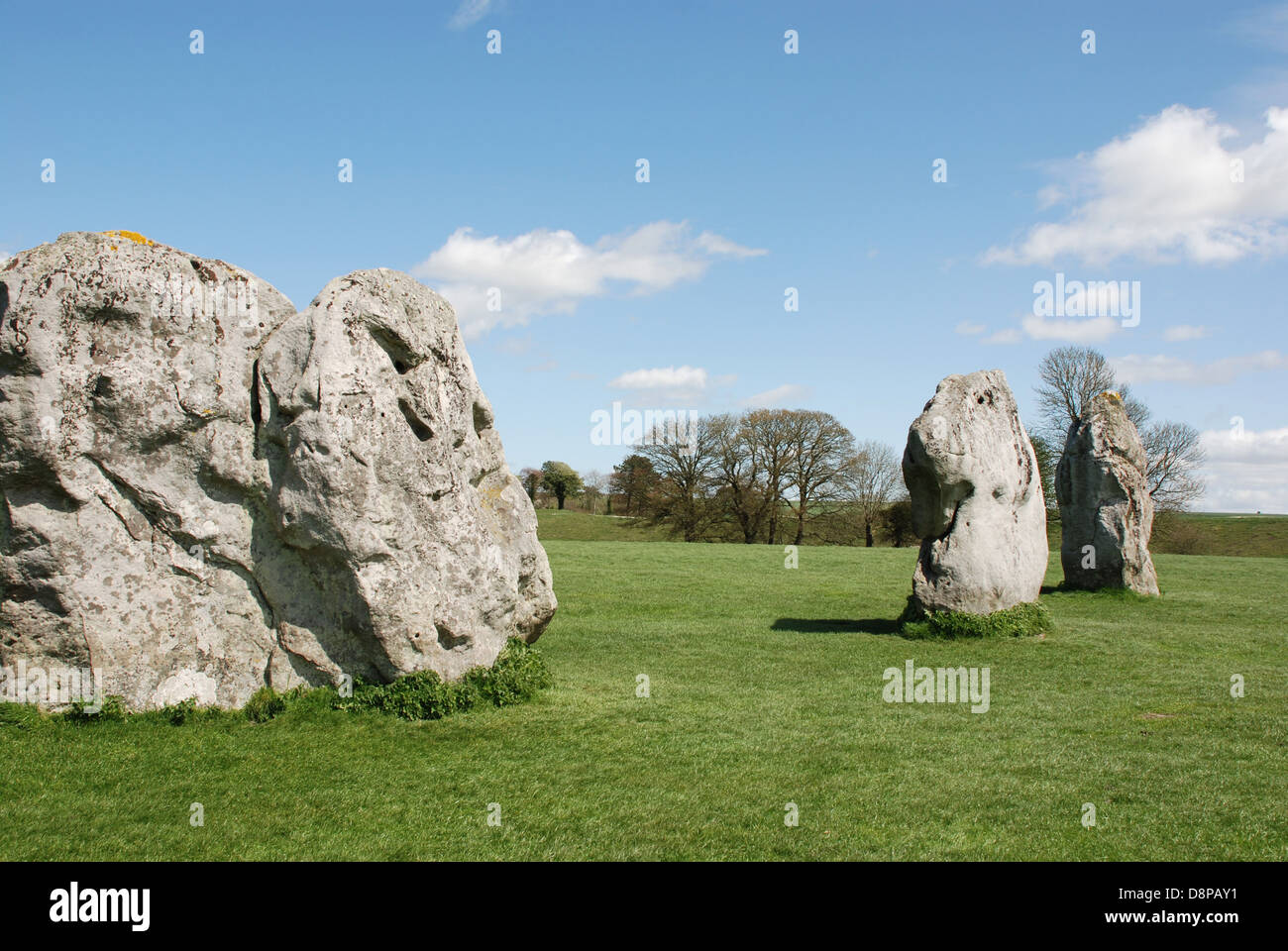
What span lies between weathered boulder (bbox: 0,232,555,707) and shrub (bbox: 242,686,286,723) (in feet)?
0.40

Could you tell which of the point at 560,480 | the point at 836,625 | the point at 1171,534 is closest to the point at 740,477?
the point at 1171,534

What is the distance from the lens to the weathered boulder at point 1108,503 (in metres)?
20.7

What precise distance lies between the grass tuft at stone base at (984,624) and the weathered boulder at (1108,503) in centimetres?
649

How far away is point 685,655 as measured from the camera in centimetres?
1436

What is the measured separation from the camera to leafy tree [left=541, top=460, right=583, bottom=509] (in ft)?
270

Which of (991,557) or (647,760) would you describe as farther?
(991,557)

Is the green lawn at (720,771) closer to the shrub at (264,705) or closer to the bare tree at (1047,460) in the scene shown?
the shrub at (264,705)

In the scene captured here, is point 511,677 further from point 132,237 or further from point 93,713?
point 132,237

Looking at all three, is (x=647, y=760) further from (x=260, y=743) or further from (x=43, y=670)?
(x=43, y=670)

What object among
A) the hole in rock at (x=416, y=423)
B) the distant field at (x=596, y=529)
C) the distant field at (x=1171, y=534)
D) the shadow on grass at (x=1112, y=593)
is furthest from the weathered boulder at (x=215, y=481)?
the distant field at (x=596, y=529)
